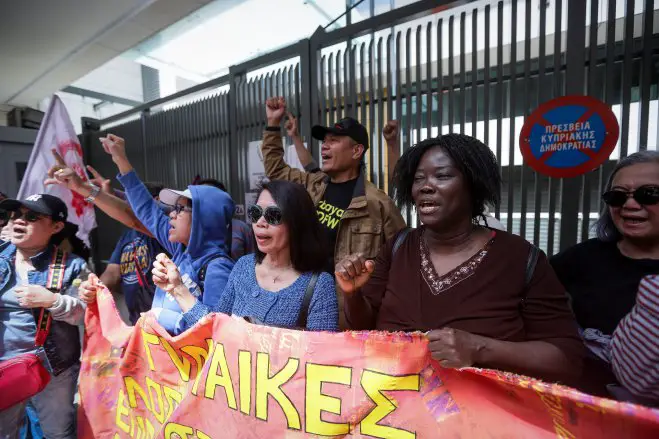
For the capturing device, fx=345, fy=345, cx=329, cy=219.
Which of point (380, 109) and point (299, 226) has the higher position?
point (380, 109)

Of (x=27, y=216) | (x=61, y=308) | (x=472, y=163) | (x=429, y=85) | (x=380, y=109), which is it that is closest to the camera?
(x=472, y=163)

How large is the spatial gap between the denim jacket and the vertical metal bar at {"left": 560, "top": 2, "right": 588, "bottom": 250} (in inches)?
138

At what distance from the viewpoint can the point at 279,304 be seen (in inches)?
62.4

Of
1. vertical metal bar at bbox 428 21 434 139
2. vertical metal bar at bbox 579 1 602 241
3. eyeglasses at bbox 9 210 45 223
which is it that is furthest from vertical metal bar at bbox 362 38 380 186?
eyeglasses at bbox 9 210 45 223

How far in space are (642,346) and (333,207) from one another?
1.82 meters

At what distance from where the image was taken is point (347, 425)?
3.83 feet

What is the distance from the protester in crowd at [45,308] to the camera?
2.22 meters

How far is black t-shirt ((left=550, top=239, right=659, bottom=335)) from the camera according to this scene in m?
1.42

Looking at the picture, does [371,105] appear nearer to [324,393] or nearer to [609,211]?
[609,211]

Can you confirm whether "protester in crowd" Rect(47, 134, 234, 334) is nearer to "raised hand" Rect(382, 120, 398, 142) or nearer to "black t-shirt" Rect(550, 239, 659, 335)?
"raised hand" Rect(382, 120, 398, 142)

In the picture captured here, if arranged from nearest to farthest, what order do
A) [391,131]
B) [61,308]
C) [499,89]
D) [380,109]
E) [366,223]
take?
[61,308], [366,223], [391,131], [499,89], [380,109]

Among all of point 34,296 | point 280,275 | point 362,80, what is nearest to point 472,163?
point 280,275

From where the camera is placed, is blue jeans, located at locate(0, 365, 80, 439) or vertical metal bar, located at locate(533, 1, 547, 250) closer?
blue jeans, located at locate(0, 365, 80, 439)

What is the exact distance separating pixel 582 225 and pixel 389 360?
7.47 feet
